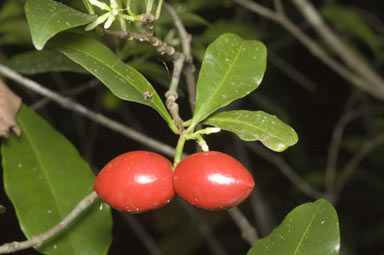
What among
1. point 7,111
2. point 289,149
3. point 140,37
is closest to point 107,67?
point 140,37

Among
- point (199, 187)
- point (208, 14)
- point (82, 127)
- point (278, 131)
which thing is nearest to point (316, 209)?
point (278, 131)

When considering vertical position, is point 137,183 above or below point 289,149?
above

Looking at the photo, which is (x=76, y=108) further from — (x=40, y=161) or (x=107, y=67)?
(x=107, y=67)

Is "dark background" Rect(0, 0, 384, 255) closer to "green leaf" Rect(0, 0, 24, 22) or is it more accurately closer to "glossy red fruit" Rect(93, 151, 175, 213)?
"green leaf" Rect(0, 0, 24, 22)

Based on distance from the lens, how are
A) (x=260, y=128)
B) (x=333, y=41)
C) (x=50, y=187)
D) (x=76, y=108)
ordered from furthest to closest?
(x=333, y=41) → (x=76, y=108) → (x=50, y=187) → (x=260, y=128)

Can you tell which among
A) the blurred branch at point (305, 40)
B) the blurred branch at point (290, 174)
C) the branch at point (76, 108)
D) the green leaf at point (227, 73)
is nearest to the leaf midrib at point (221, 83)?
the green leaf at point (227, 73)

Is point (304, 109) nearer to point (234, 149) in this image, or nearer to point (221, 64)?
point (234, 149)
